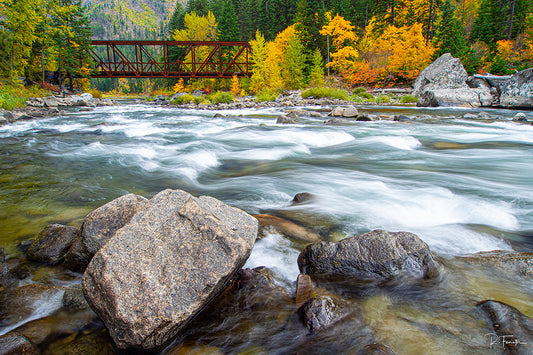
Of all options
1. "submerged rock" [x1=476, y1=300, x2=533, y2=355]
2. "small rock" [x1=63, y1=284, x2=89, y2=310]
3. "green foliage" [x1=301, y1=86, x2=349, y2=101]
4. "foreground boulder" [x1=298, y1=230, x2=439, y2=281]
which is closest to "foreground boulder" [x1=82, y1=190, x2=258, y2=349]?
"small rock" [x1=63, y1=284, x2=89, y2=310]

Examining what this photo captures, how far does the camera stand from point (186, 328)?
99.8 inches

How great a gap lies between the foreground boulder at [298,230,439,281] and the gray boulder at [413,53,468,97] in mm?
26598

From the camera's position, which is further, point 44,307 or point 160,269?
point 44,307

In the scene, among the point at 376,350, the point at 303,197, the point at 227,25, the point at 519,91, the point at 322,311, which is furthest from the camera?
the point at 227,25

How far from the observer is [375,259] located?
306cm

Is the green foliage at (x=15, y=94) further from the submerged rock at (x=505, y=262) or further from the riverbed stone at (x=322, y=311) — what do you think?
the submerged rock at (x=505, y=262)

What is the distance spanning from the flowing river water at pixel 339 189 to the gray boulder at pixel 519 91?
32.4 feet

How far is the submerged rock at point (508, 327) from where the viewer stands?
7.09 feet

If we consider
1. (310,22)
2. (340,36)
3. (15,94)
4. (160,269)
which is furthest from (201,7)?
(160,269)

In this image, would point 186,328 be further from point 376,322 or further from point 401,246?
point 401,246

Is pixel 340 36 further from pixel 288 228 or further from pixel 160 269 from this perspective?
pixel 160 269

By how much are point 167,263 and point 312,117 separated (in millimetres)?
16229

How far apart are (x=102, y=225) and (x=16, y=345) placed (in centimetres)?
127

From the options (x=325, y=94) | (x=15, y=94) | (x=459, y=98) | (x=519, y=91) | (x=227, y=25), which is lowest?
Answer: (x=15, y=94)
